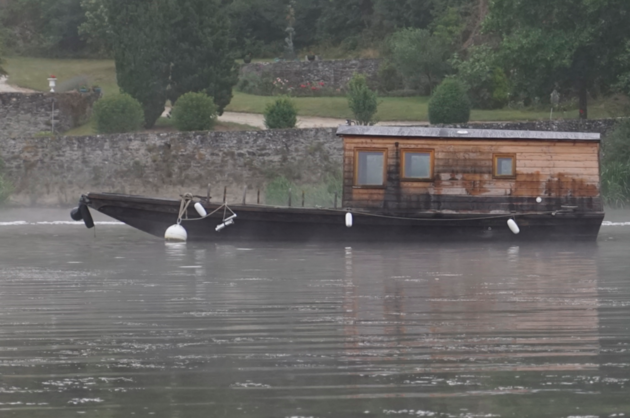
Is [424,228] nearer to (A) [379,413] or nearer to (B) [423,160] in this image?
(B) [423,160]

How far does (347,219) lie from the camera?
68.1 ft

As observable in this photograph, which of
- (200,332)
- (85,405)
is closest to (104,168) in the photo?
(200,332)

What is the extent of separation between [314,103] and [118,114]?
28.9ft

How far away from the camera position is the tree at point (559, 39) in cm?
3066

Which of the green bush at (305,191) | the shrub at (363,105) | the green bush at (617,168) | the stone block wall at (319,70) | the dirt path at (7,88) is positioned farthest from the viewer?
the stone block wall at (319,70)

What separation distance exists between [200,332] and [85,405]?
2.82 metres

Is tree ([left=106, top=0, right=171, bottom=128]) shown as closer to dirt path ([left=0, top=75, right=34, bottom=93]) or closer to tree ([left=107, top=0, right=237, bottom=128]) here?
tree ([left=107, top=0, right=237, bottom=128])

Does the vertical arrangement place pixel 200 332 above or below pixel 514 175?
below

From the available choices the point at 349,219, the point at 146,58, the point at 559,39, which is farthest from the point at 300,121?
the point at 349,219

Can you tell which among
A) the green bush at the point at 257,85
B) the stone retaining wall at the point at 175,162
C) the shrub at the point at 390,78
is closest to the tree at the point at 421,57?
the shrub at the point at 390,78

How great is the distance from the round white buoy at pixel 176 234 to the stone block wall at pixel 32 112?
15581 mm

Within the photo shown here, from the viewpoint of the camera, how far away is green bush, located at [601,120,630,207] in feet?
97.2

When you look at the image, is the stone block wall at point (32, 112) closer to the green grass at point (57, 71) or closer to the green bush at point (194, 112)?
the green grass at point (57, 71)

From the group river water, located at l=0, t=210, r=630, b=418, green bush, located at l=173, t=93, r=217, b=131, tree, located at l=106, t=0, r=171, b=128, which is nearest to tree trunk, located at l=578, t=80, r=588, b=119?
green bush, located at l=173, t=93, r=217, b=131
